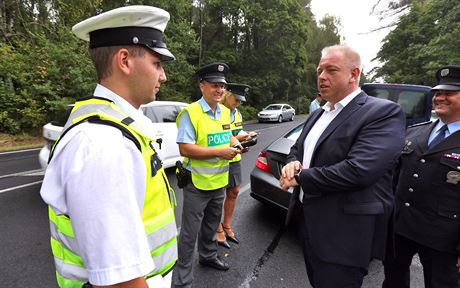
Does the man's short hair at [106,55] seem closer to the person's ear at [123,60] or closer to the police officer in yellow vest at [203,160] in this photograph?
the person's ear at [123,60]

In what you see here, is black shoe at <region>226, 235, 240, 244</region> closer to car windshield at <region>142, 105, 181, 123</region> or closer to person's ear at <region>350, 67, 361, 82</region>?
person's ear at <region>350, 67, 361, 82</region>

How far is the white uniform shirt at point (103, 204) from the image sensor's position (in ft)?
2.45

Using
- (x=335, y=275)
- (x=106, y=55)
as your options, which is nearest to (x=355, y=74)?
(x=335, y=275)

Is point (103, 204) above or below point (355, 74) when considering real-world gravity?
below

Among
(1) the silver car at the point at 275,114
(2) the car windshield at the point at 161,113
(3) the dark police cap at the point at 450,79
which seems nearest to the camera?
(3) the dark police cap at the point at 450,79

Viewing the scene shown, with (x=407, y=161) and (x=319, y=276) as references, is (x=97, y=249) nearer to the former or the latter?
(x=319, y=276)

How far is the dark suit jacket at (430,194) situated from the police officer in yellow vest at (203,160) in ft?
4.51

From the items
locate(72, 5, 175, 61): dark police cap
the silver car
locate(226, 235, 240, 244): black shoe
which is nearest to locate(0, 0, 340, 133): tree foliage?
the silver car

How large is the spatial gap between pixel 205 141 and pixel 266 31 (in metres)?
24.4

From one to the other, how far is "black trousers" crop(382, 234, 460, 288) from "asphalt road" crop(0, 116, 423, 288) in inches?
20.6

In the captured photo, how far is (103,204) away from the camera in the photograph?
2.44 feet

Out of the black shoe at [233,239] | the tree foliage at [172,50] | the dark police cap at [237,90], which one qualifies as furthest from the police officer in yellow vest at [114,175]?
the tree foliage at [172,50]

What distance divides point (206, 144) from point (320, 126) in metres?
1.06

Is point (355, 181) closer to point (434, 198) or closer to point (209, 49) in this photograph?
point (434, 198)
